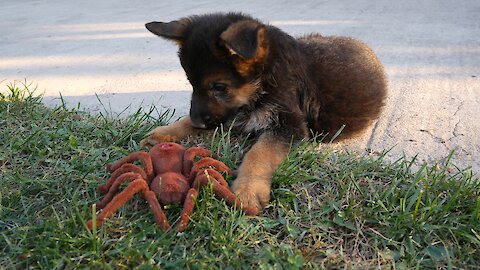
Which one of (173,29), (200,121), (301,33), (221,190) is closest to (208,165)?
(221,190)

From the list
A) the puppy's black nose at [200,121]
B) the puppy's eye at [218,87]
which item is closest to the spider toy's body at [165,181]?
the puppy's black nose at [200,121]

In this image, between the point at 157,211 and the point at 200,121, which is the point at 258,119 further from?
the point at 157,211

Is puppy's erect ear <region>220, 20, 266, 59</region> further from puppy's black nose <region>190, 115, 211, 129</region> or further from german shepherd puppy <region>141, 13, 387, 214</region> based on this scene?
puppy's black nose <region>190, 115, 211, 129</region>

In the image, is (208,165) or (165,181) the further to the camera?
(208,165)

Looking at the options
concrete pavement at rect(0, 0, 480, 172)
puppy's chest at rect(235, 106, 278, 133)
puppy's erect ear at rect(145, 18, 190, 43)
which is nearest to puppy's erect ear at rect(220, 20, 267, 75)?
puppy's chest at rect(235, 106, 278, 133)

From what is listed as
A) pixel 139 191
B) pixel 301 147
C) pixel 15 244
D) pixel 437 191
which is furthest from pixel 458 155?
pixel 15 244

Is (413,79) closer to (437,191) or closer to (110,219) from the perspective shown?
(437,191)
